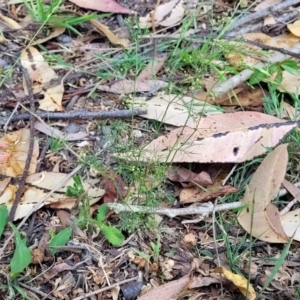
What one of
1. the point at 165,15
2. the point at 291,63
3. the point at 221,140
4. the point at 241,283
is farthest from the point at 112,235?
the point at 165,15

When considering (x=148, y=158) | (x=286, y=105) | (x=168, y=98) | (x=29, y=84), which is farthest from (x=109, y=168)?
(x=286, y=105)

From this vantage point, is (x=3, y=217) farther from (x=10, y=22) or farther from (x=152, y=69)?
(x=10, y=22)

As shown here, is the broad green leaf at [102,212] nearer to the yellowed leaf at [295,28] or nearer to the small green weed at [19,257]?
the small green weed at [19,257]

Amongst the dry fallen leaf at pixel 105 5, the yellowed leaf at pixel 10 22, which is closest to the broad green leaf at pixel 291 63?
the dry fallen leaf at pixel 105 5

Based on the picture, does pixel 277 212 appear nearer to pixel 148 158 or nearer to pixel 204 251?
pixel 204 251

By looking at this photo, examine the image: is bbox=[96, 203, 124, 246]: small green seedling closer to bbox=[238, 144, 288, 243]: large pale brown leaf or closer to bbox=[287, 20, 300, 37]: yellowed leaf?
bbox=[238, 144, 288, 243]: large pale brown leaf

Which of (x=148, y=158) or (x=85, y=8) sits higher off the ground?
(x=85, y=8)
